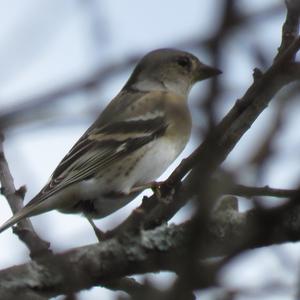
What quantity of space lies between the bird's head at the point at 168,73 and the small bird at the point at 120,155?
0.12 meters

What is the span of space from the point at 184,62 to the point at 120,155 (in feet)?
6.73

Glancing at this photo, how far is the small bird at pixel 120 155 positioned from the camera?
6082 millimetres

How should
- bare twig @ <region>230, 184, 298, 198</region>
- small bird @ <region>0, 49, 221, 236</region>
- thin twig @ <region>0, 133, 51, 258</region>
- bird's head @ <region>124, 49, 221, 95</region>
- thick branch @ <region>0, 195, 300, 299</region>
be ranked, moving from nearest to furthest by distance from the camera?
1. bare twig @ <region>230, 184, 298, 198</region>
2. thick branch @ <region>0, 195, 300, 299</region>
3. thin twig @ <region>0, 133, 51, 258</region>
4. small bird @ <region>0, 49, 221, 236</region>
5. bird's head @ <region>124, 49, 221, 95</region>

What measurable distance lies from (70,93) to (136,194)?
15.2 ft

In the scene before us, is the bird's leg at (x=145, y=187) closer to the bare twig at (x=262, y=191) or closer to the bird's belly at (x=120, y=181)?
the bird's belly at (x=120, y=181)

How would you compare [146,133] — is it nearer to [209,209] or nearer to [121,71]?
[121,71]

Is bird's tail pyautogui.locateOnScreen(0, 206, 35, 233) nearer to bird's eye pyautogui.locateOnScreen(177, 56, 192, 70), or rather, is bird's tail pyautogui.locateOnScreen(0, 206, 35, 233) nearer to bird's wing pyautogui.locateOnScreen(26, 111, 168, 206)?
bird's wing pyautogui.locateOnScreen(26, 111, 168, 206)

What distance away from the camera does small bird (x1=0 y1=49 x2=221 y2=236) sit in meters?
6.08

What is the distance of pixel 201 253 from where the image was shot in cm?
128

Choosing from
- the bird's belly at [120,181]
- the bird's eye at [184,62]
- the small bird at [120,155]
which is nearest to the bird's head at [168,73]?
the bird's eye at [184,62]

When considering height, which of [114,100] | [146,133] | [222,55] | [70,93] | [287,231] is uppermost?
[114,100]

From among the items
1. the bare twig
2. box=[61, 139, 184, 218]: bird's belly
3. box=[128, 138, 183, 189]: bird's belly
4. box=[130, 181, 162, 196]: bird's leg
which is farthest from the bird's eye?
the bare twig

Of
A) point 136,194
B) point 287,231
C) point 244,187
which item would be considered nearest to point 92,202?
point 136,194

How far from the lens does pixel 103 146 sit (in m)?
6.70
